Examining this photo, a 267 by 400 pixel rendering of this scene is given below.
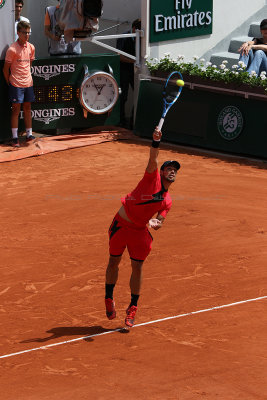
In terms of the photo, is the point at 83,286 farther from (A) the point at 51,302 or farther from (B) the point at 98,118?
(B) the point at 98,118

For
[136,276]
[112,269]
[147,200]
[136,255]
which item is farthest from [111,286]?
[147,200]

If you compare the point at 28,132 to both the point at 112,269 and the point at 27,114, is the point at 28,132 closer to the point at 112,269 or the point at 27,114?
the point at 27,114

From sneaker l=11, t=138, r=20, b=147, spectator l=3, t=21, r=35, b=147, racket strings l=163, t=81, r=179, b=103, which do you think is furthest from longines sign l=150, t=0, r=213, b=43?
racket strings l=163, t=81, r=179, b=103

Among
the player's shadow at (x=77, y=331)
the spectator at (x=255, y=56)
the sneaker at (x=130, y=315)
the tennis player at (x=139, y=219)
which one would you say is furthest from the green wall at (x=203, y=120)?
the player's shadow at (x=77, y=331)

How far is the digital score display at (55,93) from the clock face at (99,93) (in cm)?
24

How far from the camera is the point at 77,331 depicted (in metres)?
9.18

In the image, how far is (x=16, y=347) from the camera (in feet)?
28.8

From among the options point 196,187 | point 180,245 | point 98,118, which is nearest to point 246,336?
point 180,245

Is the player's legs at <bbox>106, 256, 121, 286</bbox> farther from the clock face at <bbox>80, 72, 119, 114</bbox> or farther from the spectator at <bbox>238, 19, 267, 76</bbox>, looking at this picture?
the spectator at <bbox>238, 19, 267, 76</bbox>

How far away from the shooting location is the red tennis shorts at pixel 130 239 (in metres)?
9.09

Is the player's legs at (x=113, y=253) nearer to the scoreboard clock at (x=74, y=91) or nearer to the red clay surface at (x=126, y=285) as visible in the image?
the red clay surface at (x=126, y=285)

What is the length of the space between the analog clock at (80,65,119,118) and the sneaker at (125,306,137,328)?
9402 millimetres

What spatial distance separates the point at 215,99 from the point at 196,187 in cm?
309

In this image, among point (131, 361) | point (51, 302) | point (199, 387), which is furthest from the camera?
point (51, 302)
